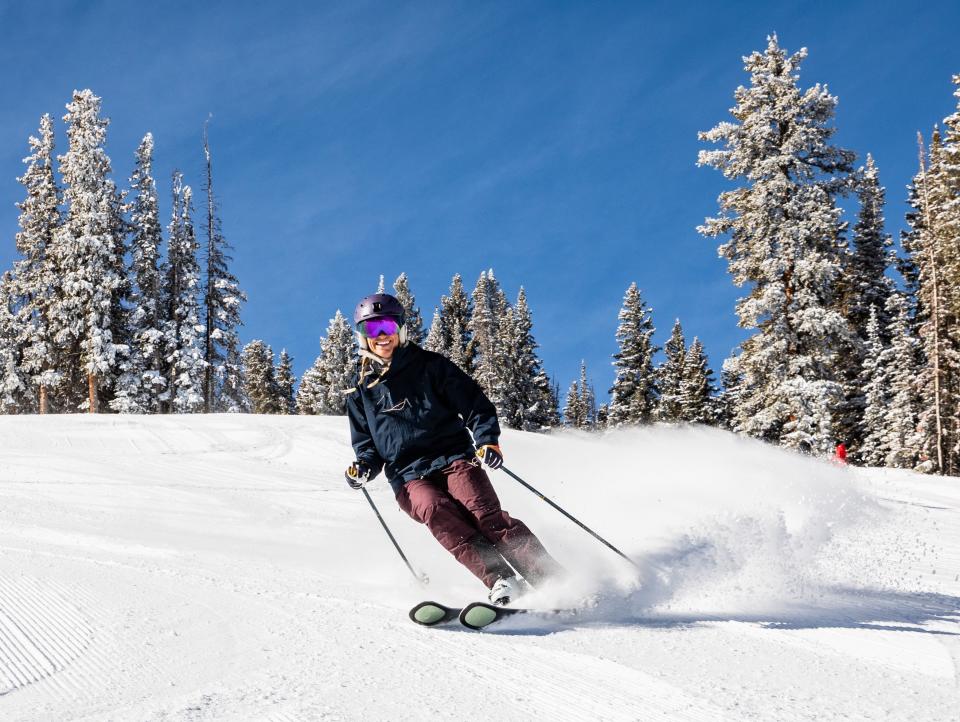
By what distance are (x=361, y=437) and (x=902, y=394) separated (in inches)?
1389

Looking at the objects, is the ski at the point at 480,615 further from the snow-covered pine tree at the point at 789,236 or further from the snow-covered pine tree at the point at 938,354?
the snow-covered pine tree at the point at 938,354

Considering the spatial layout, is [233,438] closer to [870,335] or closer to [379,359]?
[379,359]

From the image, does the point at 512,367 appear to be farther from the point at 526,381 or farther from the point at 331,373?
the point at 331,373

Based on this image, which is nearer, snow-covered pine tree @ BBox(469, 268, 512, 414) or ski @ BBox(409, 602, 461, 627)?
ski @ BBox(409, 602, 461, 627)

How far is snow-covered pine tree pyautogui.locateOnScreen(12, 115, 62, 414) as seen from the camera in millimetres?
34688

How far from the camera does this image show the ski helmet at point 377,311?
482cm

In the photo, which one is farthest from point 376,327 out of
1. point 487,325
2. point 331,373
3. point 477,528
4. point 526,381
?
point 331,373

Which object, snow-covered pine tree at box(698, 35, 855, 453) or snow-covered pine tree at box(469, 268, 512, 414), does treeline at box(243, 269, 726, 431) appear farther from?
snow-covered pine tree at box(698, 35, 855, 453)

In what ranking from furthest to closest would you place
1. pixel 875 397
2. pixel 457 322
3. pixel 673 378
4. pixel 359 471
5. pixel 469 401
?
pixel 457 322 → pixel 673 378 → pixel 875 397 → pixel 359 471 → pixel 469 401

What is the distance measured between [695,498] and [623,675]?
3729mm

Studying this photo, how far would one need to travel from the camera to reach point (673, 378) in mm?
50344

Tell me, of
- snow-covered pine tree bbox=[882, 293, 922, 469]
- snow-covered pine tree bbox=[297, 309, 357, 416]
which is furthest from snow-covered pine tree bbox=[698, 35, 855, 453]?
snow-covered pine tree bbox=[297, 309, 357, 416]

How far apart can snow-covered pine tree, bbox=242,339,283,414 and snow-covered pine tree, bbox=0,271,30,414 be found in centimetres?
3168

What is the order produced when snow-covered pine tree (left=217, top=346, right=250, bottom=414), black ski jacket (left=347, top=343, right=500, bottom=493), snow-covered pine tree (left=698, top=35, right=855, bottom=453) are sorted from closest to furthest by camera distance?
black ski jacket (left=347, top=343, right=500, bottom=493) → snow-covered pine tree (left=698, top=35, right=855, bottom=453) → snow-covered pine tree (left=217, top=346, right=250, bottom=414)
